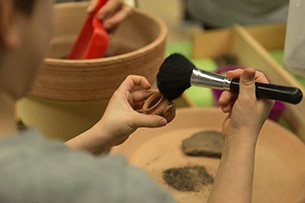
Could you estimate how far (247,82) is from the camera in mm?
568

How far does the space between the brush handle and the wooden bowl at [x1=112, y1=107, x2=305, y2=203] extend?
4.8 inches

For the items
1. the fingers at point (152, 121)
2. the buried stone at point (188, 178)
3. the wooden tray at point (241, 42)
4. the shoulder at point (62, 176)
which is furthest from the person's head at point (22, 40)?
the wooden tray at point (241, 42)

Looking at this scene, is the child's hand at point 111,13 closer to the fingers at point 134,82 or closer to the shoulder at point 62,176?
the fingers at point 134,82

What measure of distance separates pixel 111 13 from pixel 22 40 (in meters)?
0.44

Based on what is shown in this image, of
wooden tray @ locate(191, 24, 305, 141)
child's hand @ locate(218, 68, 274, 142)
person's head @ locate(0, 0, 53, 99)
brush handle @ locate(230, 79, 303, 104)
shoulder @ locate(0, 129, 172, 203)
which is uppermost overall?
person's head @ locate(0, 0, 53, 99)

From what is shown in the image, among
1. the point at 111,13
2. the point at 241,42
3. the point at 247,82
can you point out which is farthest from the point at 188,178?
the point at 241,42

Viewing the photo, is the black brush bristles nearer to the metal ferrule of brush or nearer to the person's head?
the metal ferrule of brush

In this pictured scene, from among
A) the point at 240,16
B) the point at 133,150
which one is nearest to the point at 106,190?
the point at 133,150

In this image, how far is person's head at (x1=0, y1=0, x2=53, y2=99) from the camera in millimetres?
350

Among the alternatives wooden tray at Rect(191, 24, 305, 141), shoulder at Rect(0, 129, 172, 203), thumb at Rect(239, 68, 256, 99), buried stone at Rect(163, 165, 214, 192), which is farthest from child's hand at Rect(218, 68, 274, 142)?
wooden tray at Rect(191, 24, 305, 141)

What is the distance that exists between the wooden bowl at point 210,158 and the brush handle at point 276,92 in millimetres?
123

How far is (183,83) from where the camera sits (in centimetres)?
59

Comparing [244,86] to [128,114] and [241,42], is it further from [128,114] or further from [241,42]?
[241,42]

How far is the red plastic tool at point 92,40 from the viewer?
2.44ft
